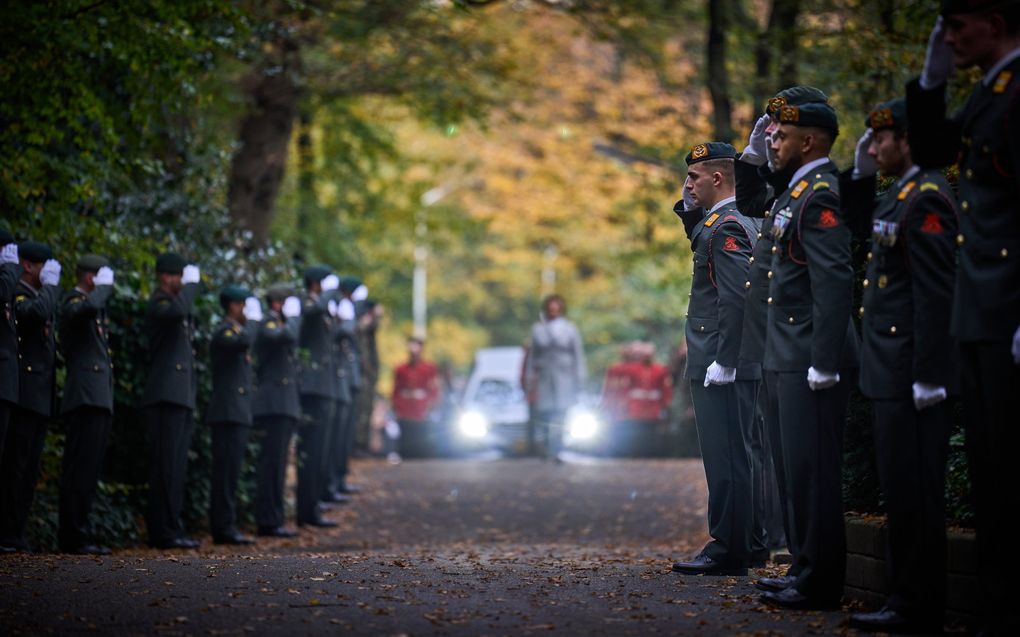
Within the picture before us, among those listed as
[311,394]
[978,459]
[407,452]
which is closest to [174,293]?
[311,394]

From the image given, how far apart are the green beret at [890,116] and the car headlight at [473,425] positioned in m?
20.9

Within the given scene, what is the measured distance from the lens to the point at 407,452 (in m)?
29.0

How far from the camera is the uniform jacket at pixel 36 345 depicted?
1145cm

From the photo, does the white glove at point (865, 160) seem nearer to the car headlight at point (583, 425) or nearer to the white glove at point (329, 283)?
the white glove at point (329, 283)

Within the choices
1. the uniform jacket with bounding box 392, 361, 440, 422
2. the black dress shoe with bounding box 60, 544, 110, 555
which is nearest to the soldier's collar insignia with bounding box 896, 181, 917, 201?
the black dress shoe with bounding box 60, 544, 110, 555

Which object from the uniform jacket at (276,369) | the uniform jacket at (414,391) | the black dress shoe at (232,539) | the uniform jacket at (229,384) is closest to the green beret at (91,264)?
the uniform jacket at (229,384)

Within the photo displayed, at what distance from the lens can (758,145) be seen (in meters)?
8.51

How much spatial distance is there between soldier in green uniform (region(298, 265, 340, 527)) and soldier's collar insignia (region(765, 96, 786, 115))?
31.5 feet

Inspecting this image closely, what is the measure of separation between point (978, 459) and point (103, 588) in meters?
4.41

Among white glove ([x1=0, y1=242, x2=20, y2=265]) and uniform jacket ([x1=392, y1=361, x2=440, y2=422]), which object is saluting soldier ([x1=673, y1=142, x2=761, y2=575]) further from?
uniform jacket ([x1=392, y1=361, x2=440, y2=422])

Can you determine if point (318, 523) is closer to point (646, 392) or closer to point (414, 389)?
point (646, 392)

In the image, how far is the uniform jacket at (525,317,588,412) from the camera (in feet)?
81.1

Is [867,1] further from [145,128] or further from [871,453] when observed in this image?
[871,453]

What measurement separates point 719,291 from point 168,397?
19.5ft
